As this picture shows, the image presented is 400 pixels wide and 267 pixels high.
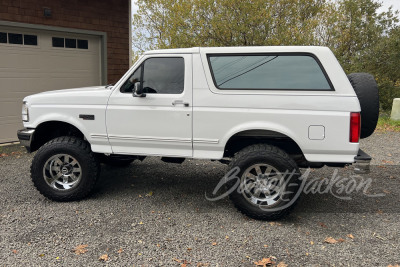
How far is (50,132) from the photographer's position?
5066 millimetres

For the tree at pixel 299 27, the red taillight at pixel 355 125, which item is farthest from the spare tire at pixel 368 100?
the tree at pixel 299 27

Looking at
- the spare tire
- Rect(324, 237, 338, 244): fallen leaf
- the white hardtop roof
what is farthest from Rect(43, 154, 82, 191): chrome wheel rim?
the spare tire

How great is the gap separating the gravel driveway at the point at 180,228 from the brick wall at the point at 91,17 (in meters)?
4.49

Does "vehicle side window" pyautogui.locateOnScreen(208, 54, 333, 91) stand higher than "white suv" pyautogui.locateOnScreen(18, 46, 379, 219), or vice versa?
"vehicle side window" pyautogui.locateOnScreen(208, 54, 333, 91)

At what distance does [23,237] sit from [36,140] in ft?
5.54

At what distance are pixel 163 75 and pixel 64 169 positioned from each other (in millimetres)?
1872

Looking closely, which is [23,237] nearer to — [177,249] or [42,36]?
[177,249]

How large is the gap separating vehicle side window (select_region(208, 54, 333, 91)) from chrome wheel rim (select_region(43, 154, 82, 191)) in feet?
7.36

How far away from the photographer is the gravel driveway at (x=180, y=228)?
3.28m

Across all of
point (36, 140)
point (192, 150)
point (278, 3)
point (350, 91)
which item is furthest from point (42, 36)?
point (278, 3)

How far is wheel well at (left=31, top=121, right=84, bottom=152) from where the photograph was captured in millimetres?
4821

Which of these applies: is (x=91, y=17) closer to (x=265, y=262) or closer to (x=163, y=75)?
(x=163, y=75)

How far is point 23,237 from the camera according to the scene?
11.9 ft

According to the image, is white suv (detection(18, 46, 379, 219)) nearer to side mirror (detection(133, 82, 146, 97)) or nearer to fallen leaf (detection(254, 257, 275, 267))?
side mirror (detection(133, 82, 146, 97))
